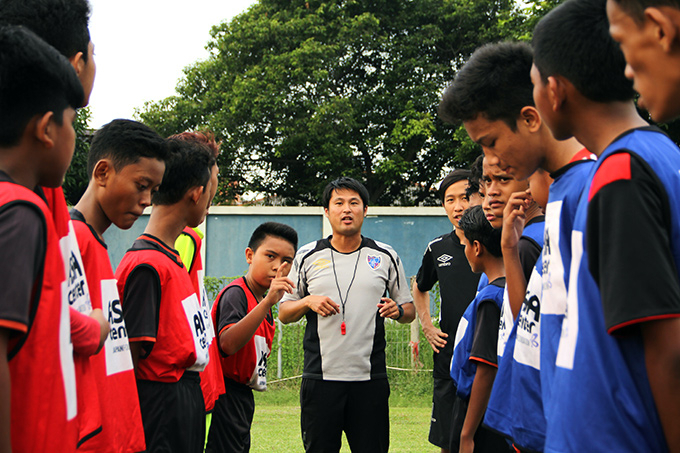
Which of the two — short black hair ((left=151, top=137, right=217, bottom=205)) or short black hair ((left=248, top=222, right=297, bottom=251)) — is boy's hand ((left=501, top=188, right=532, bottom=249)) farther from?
short black hair ((left=248, top=222, right=297, bottom=251))

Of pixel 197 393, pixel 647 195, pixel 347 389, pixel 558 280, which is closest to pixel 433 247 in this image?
pixel 347 389

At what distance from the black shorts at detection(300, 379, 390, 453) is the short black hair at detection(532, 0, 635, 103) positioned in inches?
139

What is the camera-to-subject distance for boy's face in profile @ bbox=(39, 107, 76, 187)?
1.61 meters

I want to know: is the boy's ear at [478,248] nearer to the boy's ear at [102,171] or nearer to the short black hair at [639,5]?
the boy's ear at [102,171]

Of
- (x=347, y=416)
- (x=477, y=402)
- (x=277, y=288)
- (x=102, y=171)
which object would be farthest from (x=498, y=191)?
(x=347, y=416)

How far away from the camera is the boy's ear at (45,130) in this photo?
158cm

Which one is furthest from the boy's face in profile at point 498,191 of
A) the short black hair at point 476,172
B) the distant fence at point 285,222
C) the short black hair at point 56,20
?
the distant fence at point 285,222

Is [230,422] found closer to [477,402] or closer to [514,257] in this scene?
[477,402]

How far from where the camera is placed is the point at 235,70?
26.9 metres

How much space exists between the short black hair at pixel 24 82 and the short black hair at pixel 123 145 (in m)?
1.13

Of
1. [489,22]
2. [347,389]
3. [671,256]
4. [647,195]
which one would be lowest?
[347,389]

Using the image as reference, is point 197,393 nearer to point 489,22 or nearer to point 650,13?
point 650,13

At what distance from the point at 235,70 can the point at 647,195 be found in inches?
1059

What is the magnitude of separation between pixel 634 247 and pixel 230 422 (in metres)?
3.14
